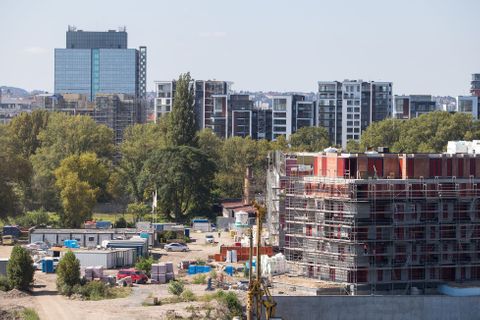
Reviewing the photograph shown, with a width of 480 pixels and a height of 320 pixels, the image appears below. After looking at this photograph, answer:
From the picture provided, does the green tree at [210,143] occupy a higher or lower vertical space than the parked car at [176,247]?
higher

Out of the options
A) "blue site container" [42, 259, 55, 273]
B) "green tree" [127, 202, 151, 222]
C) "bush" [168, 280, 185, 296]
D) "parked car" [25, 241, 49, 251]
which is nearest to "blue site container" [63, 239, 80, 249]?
"parked car" [25, 241, 49, 251]

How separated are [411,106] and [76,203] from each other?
69687 millimetres

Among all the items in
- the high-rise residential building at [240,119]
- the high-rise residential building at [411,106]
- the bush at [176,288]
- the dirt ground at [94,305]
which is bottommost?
the dirt ground at [94,305]

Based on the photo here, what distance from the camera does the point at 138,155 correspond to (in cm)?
8744

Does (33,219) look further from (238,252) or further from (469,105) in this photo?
(469,105)

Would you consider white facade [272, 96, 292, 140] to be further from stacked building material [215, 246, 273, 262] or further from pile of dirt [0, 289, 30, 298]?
pile of dirt [0, 289, 30, 298]

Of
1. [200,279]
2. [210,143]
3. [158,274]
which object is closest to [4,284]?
[158,274]

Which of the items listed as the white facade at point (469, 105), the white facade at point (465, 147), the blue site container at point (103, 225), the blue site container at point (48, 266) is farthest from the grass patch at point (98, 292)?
the white facade at point (469, 105)

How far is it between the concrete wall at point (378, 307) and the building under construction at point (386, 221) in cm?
108

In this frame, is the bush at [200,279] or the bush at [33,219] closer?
the bush at [200,279]

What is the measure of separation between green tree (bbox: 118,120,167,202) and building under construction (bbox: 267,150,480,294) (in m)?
28.4

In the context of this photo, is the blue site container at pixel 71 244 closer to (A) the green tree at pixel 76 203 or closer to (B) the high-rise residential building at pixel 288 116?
(A) the green tree at pixel 76 203

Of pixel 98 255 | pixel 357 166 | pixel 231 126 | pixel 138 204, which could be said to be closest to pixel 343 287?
pixel 357 166

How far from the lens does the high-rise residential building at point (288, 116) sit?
409ft
